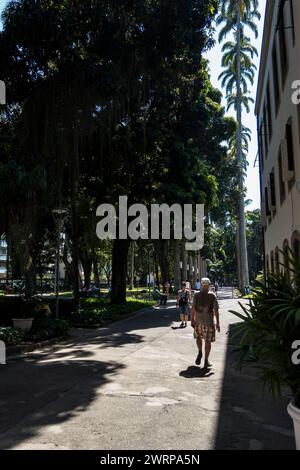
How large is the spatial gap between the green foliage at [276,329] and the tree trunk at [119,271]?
2201 cm

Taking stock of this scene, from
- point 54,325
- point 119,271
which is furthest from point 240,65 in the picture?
point 54,325

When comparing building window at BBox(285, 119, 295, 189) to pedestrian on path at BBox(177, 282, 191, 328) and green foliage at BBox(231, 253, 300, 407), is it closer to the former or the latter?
pedestrian on path at BBox(177, 282, 191, 328)

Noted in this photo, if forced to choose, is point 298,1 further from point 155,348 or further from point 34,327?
point 34,327

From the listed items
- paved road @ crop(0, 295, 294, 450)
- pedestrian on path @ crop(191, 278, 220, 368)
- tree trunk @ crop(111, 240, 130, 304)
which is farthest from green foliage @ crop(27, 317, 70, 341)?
tree trunk @ crop(111, 240, 130, 304)

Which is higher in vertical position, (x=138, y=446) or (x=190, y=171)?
(x=190, y=171)

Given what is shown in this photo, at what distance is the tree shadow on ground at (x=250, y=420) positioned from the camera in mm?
5012

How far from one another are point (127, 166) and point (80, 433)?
17946mm

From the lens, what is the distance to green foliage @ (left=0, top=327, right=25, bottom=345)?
1188cm

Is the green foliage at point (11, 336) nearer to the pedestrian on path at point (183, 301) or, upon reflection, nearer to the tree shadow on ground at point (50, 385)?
the tree shadow on ground at point (50, 385)

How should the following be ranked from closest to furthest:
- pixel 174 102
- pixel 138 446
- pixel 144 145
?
pixel 138 446 → pixel 144 145 → pixel 174 102

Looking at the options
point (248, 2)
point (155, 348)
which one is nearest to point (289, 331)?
point (155, 348)

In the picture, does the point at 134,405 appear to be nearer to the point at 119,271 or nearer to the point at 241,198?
the point at 119,271

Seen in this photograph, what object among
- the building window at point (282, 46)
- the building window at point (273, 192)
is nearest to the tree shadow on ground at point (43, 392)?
the building window at point (282, 46)

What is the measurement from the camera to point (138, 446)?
480 centimetres
